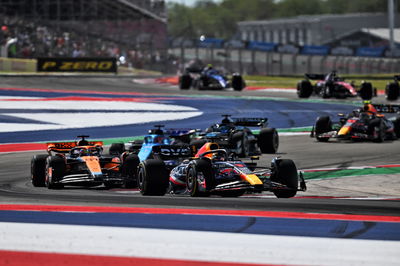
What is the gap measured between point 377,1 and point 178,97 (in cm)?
12273

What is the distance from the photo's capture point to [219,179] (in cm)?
1352

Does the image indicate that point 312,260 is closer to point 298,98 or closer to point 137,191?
point 137,191

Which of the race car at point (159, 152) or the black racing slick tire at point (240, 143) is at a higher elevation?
the race car at point (159, 152)

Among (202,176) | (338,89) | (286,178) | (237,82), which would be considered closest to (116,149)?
(202,176)

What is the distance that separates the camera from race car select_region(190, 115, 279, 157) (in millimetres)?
19500

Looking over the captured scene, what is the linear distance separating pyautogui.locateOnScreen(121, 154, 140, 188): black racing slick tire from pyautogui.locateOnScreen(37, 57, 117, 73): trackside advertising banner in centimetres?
3921

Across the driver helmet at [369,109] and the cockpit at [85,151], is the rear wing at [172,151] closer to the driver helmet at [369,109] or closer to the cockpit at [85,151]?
the cockpit at [85,151]

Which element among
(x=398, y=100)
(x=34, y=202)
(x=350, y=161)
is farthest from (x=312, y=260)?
(x=398, y=100)

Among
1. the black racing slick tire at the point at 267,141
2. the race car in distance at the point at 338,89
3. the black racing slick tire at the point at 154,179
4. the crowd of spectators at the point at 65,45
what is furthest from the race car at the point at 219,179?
the crowd of spectators at the point at 65,45

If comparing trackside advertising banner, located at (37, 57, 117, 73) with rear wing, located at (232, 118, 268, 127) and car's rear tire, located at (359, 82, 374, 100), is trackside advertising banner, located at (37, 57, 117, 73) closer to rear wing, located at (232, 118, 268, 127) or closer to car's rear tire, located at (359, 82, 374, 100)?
car's rear tire, located at (359, 82, 374, 100)

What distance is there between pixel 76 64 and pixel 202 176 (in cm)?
4230

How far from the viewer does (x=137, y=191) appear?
584 inches

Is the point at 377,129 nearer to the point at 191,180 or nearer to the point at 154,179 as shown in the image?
the point at 191,180

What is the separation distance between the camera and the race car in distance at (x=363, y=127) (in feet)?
76.9
